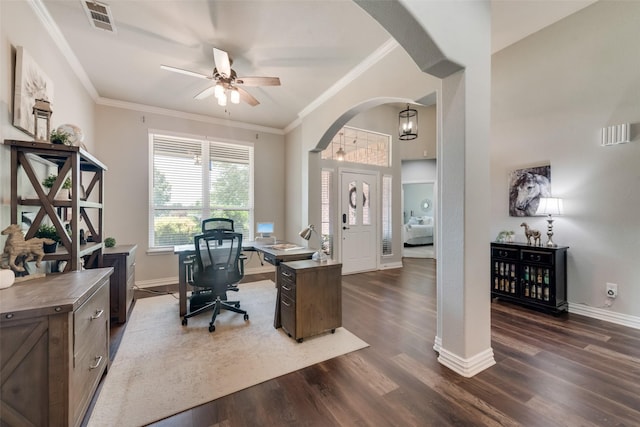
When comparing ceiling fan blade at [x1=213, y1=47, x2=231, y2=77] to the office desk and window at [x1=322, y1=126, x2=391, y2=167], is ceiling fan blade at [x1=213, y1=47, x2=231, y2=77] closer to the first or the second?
the office desk

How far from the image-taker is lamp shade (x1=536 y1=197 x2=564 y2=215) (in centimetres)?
318

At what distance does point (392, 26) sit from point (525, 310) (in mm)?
3601

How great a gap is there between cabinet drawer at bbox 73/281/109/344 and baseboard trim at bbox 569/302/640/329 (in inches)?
189

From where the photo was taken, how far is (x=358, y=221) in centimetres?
531

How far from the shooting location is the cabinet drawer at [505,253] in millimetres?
3448

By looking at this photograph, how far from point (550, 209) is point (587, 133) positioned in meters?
0.96

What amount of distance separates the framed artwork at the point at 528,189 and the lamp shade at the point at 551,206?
0.63 ft

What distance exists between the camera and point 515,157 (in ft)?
12.2

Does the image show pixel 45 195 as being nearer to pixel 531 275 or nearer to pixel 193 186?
pixel 193 186

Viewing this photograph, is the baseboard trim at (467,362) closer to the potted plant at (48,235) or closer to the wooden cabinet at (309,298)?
the wooden cabinet at (309,298)

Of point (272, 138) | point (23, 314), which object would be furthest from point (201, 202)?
point (23, 314)

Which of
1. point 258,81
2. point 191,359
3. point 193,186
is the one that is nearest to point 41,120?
point 258,81

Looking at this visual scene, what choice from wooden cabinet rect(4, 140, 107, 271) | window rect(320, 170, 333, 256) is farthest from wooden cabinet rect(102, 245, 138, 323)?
window rect(320, 170, 333, 256)

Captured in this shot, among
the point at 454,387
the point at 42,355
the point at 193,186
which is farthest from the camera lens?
the point at 193,186
